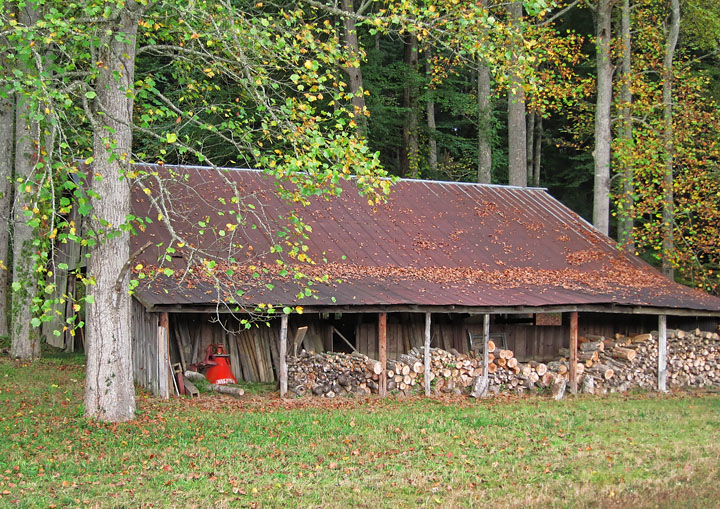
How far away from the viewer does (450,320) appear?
19.1 m

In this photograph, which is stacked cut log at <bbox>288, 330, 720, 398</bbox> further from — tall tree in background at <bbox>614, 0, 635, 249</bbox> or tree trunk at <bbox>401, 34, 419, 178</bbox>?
tree trunk at <bbox>401, 34, 419, 178</bbox>

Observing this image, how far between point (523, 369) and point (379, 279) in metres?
3.71

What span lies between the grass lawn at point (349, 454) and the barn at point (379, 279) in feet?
6.42

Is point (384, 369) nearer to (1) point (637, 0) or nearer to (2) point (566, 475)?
(2) point (566, 475)

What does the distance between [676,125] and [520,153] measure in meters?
5.00

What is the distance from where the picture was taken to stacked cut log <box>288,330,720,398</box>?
15.9 m

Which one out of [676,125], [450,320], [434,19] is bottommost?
[450,320]

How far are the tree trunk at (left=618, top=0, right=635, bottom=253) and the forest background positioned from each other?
99 millimetres

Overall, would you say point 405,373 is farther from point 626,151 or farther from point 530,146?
point 530,146

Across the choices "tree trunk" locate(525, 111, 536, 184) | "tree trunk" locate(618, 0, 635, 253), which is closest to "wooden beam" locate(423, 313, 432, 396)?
"tree trunk" locate(618, 0, 635, 253)

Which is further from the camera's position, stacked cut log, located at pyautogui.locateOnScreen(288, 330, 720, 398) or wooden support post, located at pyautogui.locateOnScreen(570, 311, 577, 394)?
wooden support post, located at pyautogui.locateOnScreen(570, 311, 577, 394)

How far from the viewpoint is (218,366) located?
1616 centimetres

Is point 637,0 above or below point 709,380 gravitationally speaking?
above

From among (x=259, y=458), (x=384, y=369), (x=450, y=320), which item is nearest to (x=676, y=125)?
(x=450, y=320)
